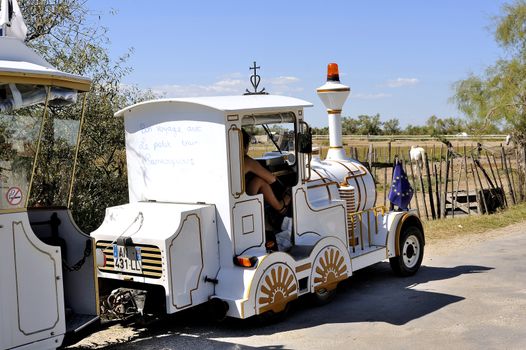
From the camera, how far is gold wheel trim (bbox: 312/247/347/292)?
827cm

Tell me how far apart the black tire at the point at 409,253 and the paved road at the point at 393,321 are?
0.15 metres

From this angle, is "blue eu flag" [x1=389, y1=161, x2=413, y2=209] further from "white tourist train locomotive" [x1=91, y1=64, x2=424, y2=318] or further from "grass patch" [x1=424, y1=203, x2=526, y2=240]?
"grass patch" [x1=424, y1=203, x2=526, y2=240]

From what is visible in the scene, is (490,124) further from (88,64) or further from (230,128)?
(230,128)

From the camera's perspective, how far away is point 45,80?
5504 mm

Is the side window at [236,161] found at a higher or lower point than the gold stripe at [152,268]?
higher

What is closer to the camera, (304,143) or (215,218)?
(215,218)

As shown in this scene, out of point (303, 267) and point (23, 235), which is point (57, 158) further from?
point (303, 267)

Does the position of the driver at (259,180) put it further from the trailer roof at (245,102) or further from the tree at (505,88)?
the tree at (505,88)

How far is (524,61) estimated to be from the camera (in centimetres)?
2512

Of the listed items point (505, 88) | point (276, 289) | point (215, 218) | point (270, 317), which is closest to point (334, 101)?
point (215, 218)

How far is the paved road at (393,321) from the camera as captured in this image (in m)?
7.06

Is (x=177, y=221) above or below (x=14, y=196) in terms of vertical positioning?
below

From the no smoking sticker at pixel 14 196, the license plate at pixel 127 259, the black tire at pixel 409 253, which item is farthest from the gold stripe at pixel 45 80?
the black tire at pixel 409 253

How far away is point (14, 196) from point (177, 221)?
2056mm
